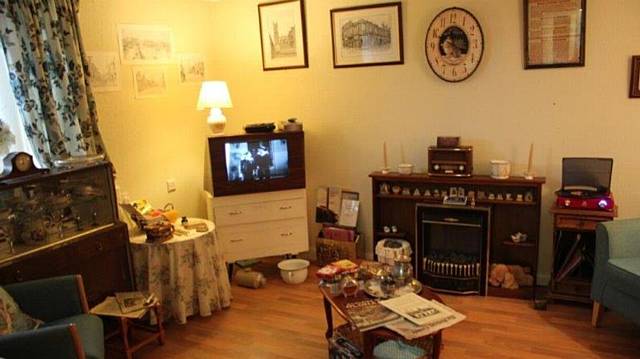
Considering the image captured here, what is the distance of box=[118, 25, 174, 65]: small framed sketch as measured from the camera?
11.6 ft

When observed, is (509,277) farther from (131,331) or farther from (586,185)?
(131,331)

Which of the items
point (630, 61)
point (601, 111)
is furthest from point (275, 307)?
point (630, 61)

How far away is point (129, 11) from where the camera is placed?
3.55 m

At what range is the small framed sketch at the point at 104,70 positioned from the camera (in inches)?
130

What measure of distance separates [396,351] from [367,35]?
257 cm

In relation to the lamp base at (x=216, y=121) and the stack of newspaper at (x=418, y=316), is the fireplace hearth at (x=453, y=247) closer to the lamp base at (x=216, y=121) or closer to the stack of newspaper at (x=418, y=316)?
the stack of newspaper at (x=418, y=316)

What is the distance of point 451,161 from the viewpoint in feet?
11.8

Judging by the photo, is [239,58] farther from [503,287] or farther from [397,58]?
[503,287]

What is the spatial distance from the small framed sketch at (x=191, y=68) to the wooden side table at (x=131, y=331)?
2020 millimetres

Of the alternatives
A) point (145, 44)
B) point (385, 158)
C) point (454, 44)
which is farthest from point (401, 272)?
point (145, 44)

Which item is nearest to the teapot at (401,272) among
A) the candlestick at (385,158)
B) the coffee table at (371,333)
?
the coffee table at (371,333)

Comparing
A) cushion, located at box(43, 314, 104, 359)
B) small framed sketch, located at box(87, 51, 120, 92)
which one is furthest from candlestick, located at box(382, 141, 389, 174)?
cushion, located at box(43, 314, 104, 359)

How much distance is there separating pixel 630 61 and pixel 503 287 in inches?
70.9

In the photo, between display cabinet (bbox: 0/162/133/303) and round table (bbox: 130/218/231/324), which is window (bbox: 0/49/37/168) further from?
round table (bbox: 130/218/231/324)
